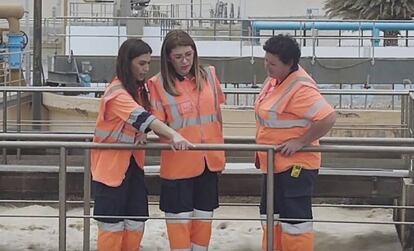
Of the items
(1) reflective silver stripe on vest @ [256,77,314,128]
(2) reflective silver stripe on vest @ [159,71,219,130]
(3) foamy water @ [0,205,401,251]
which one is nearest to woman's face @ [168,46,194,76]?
(2) reflective silver stripe on vest @ [159,71,219,130]

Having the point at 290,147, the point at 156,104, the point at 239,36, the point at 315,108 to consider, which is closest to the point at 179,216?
the point at 156,104

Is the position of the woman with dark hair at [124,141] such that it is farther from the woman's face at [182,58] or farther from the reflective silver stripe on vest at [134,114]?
the woman's face at [182,58]

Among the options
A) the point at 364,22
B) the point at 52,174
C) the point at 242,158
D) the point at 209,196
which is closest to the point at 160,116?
the point at 209,196

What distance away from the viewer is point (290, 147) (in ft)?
14.8

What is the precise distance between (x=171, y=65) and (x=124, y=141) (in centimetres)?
49

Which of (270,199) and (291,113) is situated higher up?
(291,113)

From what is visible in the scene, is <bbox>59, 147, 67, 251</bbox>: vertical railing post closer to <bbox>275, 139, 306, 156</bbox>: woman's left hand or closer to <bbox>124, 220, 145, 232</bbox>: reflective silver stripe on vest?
<bbox>124, 220, 145, 232</bbox>: reflective silver stripe on vest

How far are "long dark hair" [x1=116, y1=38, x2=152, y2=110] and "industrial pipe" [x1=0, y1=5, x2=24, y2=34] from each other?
1125 centimetres

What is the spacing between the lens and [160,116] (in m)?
4.69

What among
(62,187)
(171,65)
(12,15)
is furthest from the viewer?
(12,15)

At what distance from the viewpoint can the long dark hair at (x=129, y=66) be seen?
4.58 m

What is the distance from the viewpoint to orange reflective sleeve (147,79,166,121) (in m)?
4.68

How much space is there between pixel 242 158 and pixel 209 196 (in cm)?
340

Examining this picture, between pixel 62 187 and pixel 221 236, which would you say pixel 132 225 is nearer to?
pixel 62 187
